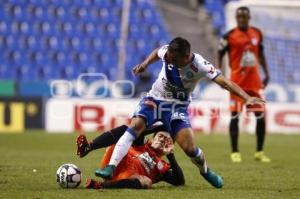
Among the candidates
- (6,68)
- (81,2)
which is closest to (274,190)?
(6,68)

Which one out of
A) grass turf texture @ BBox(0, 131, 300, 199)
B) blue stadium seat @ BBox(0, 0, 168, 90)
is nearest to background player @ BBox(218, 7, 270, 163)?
grass turf texture @ BBox(0, 131, 300, 199)

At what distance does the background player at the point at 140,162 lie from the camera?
842cm

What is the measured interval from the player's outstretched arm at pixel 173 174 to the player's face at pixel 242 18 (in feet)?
15.0

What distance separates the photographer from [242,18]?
1297cm

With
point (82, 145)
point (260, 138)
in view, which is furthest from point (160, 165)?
point (260, 138)

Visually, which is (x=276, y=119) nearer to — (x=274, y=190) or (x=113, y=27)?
(x=113, y=27)

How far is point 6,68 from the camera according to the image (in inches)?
1066

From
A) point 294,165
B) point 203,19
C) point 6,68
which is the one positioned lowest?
point 294,165

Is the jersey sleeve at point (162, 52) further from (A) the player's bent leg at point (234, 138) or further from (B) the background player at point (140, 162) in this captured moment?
(A) the player's bent leg at point (234, 138)

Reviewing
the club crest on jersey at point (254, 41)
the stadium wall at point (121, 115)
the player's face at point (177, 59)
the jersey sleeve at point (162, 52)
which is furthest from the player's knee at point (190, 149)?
the stadium wall at point (121, 115)

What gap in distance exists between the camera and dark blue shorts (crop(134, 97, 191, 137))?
8.67 m

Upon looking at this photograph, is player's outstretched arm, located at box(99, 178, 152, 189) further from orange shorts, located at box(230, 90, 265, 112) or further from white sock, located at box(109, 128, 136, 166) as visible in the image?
orange shorts, located at box(230, 90, 265, 112)

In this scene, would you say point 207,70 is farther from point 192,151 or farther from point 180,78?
point 192,151

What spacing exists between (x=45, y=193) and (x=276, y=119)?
14.8 metres
